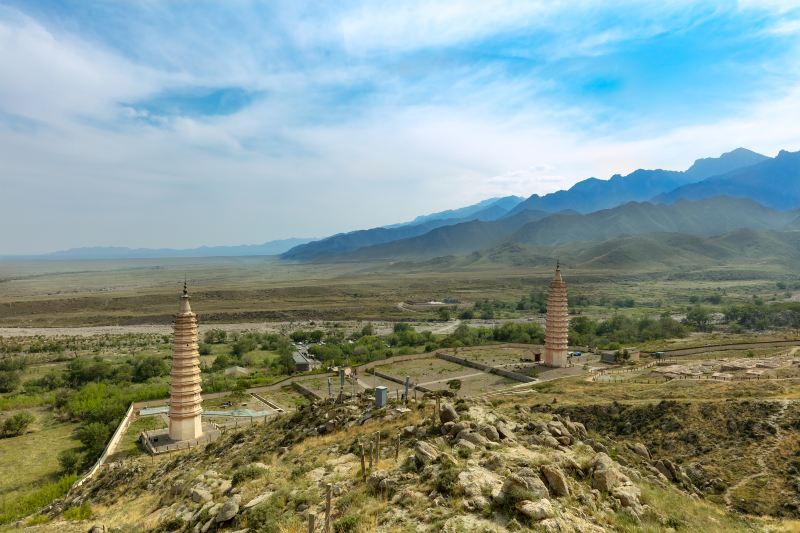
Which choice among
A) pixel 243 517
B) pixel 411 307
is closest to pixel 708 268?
pixel 411 307

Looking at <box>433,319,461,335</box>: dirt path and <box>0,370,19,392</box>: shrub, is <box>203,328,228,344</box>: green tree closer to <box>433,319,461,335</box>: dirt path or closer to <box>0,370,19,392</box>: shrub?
<box>0,370,19,392</box>: shrub

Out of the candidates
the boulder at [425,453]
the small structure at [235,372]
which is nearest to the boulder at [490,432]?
the boulder at [425,453]

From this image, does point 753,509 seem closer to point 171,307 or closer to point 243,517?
point 243,517

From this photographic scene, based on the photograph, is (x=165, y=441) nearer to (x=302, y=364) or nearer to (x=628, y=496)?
(x=628, y=496)

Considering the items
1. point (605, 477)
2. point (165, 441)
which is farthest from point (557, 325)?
point (605, 477)

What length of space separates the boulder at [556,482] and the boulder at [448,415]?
15.0 feet

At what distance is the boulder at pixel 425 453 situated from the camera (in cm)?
1162

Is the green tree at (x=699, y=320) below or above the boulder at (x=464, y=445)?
below

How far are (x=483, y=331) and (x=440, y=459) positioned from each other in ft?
181

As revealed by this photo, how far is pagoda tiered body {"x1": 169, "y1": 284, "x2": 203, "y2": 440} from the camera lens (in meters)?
25.5

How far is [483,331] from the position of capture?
6550 cm

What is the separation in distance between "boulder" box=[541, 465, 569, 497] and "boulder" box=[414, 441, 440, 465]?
2.53 m

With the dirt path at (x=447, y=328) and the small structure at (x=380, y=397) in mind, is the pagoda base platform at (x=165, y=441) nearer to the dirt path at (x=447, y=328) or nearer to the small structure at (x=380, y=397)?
the small structure at (x=380, y=397)

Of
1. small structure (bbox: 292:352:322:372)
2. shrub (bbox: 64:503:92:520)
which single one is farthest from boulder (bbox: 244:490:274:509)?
small structure (bbox: 292:352:322:372)
